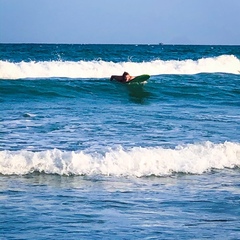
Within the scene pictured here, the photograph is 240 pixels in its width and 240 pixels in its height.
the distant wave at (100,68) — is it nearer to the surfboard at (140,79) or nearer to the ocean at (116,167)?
the surfboard at (140,79)

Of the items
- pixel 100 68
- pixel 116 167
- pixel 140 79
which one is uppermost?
pixel 100 68

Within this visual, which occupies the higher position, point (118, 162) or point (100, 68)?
point (100, 68)

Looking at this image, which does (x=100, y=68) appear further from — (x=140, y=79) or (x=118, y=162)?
(x=118, y=162)

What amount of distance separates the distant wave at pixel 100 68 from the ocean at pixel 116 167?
6.62 metres

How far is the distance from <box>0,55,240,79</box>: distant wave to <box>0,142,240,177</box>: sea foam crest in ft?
51.5

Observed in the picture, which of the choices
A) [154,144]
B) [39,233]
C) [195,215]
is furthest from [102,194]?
[154,144]

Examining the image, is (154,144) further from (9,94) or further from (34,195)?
(9,94)

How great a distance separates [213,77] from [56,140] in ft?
61.1

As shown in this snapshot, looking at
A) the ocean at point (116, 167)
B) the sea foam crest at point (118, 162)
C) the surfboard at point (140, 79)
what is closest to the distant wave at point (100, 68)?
the surfboard at point (140, 79)

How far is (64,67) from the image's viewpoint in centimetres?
3039

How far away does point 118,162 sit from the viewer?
401 inches

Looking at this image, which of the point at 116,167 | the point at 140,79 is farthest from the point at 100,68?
the point at 116,167

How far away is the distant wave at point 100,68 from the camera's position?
27.8 m

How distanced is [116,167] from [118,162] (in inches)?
7.8
